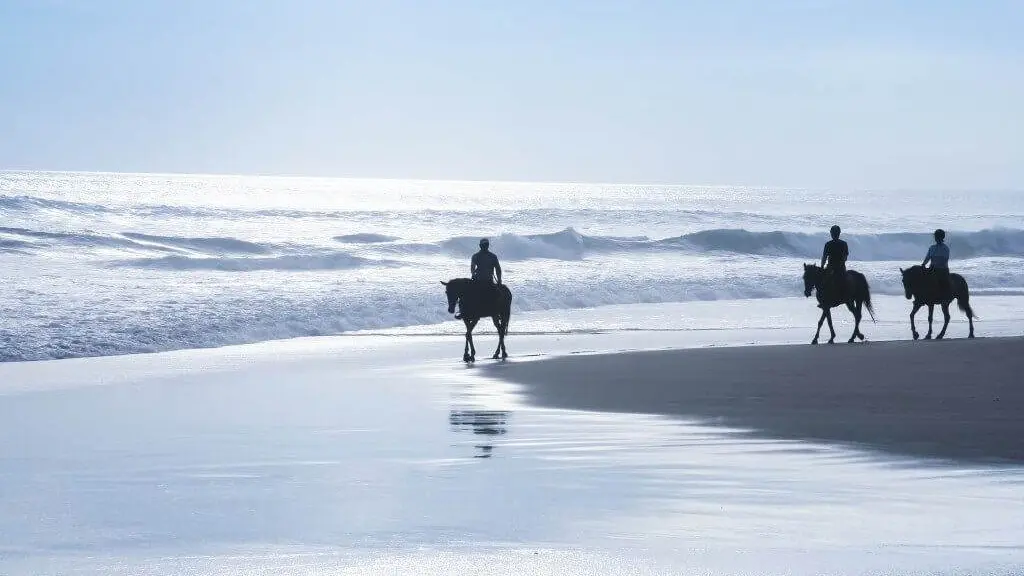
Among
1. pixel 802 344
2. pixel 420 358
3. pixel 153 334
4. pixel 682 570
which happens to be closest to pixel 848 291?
pixel 802 344

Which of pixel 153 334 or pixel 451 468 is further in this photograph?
pixel 153 334

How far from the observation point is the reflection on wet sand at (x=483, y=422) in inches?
380

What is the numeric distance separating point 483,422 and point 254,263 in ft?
113

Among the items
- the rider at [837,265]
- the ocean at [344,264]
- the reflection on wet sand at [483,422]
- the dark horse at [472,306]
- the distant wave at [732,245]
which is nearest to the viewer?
the reflection on wet sand at [483,422]

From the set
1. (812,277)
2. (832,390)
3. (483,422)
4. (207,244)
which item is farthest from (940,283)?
(207,244)

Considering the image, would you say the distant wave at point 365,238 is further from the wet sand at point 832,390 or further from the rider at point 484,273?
the wet sand at point 832,390

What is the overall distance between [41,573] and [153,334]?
47.4ft

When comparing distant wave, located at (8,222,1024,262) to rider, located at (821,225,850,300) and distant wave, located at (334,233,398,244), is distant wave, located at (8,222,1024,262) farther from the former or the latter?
rider, located at (821,225,850,300)

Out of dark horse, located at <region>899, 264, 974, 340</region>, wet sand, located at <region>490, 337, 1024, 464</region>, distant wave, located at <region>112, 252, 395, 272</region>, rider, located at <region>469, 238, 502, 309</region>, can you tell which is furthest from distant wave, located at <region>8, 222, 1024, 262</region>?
wet sand, located at <region>490, 337, 1024, 464</region>

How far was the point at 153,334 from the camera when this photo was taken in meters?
19.6

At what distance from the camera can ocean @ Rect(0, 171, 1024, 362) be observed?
71.5ft

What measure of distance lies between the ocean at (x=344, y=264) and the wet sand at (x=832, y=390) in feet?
23.9

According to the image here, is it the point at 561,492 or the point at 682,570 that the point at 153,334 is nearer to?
the point at 561,492

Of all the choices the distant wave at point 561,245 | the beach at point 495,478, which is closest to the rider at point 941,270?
the beach at point 495,478
